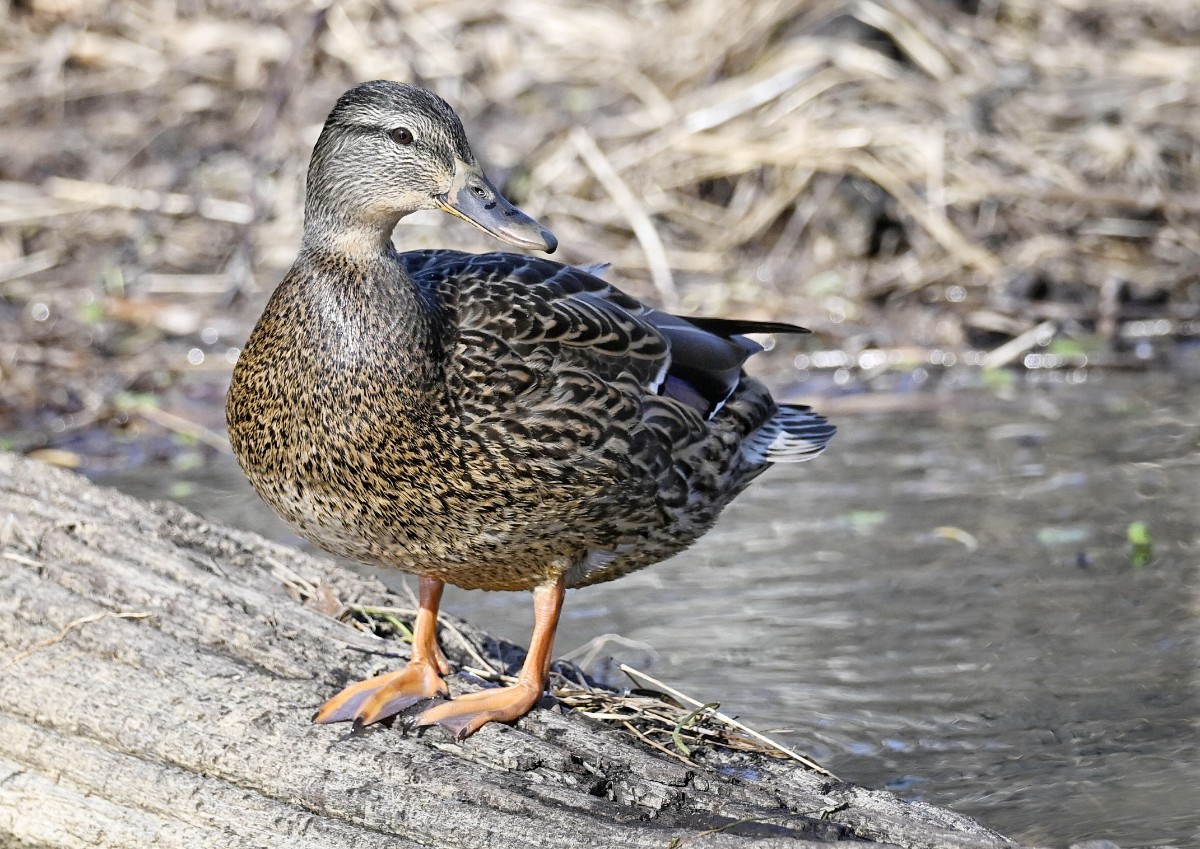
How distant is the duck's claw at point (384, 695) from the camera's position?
3128 mm

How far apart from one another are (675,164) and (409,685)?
5.14 m

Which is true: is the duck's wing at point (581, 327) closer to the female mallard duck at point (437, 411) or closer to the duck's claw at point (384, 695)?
the female mallard duck at point (437, 411)

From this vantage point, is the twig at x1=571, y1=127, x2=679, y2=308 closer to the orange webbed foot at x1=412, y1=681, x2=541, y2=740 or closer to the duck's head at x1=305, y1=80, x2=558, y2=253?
the duck's head at x1=305, y1=80, x2=558, y2=253

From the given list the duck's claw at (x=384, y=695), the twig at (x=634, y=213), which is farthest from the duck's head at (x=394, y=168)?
the twig at (x=634, y=213)

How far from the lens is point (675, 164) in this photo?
8.02m

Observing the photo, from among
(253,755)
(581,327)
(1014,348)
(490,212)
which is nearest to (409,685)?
(253,755)

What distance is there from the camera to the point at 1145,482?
5473 mm

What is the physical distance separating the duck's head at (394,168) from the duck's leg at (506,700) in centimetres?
86

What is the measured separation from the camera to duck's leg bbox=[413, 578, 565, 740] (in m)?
3.15

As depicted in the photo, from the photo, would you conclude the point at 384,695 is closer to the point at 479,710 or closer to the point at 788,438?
the point at 479,710

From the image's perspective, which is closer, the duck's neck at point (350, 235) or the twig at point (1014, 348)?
the duck's neck at point (350, 235)

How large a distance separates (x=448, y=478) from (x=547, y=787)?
26.4 inches

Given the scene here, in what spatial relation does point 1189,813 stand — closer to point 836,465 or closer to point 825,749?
point 825,749

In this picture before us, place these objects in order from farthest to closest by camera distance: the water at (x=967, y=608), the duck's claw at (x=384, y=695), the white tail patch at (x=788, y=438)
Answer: the white tail patch at (x=788, y=438) → the water at (x=967, y=608) → the duck's claw at (x=384, y=695)
